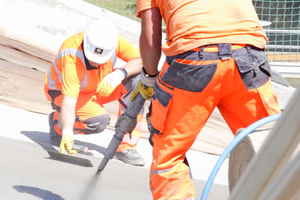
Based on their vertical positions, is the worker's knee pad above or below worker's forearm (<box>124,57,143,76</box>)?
below

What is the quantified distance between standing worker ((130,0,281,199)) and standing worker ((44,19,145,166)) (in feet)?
3.92

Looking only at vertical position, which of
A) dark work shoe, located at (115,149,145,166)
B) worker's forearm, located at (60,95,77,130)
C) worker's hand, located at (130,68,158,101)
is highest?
worker's hand, located at (130,68,158,101)

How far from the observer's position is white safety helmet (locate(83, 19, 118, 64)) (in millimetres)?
2809

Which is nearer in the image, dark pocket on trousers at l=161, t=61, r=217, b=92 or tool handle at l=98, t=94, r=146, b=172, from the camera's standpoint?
dark pocket on trousers at l=161, t=61, r=217, b=92

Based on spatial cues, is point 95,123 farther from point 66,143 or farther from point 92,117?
point 66,143

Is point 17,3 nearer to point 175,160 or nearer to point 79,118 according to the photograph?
point 79,118

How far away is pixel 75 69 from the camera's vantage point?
284 centimetres

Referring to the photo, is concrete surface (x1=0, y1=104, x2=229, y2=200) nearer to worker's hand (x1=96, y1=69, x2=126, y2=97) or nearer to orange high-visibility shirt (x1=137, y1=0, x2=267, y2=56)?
worker's hand (x1=96, y1=69, x2=126, y2=97)

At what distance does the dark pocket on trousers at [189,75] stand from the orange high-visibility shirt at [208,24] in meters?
0.08

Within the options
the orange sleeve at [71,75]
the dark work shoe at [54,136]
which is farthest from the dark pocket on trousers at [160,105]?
the dark work shoe at [54,136]

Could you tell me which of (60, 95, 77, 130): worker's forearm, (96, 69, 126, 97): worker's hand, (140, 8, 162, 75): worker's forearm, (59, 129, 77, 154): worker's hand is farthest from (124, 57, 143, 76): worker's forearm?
(140, 8, 162, 75): worker's forearm

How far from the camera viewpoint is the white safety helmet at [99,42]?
2809mm

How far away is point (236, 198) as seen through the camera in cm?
63

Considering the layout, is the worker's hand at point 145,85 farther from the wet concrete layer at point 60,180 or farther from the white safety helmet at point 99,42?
the white safety helmet at point 99,42
